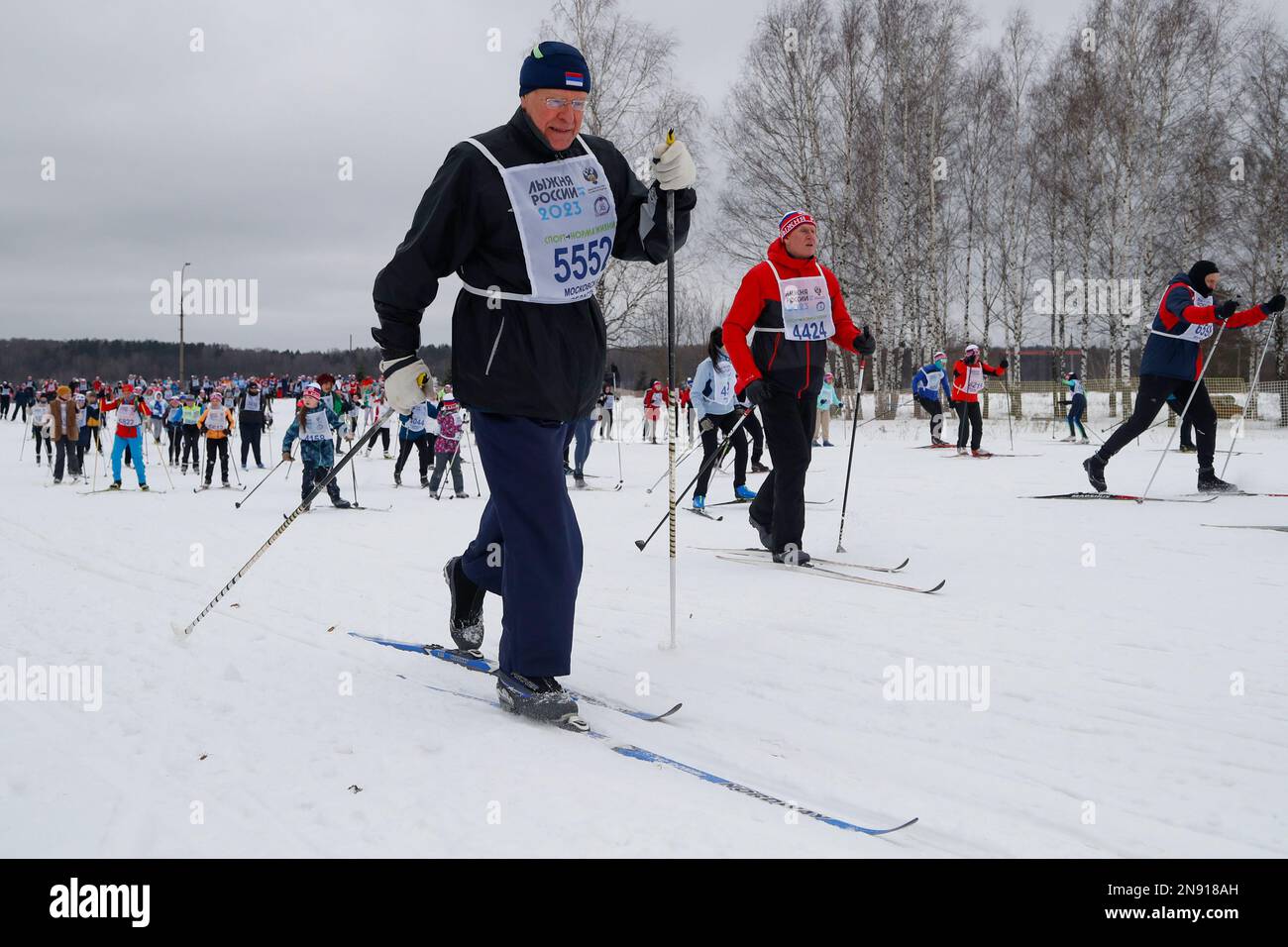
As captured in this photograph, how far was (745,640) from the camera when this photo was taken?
408 centimetres

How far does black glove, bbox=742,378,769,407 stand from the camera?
5.56 m

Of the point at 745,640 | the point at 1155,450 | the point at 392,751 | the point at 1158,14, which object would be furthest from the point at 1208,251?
the point at 392,751

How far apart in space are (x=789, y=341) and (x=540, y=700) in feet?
11.2

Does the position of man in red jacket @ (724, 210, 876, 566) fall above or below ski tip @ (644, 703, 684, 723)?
above

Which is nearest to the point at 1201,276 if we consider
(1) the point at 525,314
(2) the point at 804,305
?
(2) the point at 804,305

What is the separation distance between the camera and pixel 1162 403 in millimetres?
8289

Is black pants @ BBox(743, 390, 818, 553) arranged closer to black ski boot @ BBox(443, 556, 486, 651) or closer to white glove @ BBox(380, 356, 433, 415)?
black ski boot @ BBox(443, 556, 486, 651)

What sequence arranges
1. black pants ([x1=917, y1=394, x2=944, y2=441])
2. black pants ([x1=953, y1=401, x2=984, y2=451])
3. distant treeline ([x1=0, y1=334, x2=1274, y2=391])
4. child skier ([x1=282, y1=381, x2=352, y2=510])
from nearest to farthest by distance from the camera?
child skier ([x1=282, y1=381, x2=352, y2=510])
black pants ([x1=953, y1=401, x2=984, y2=451])
black pants ([x1=917, y1=394, x2=944, y2=441])
distant treeline ([x1=0, y1=334, x2=1274, y2=391])

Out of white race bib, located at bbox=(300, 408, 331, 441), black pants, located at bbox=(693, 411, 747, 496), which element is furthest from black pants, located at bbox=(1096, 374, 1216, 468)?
white race bib, located at bbox=(300, 408, 331, 441)

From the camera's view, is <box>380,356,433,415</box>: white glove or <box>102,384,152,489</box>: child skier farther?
<box>102,384,152,489</box>: child skier

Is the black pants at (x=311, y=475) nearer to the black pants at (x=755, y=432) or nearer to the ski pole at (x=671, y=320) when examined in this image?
the black pants at (x=755, y=432)

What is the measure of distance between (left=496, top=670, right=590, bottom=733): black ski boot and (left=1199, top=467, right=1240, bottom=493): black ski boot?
7.42 m

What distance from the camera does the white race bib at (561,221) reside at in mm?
2980
